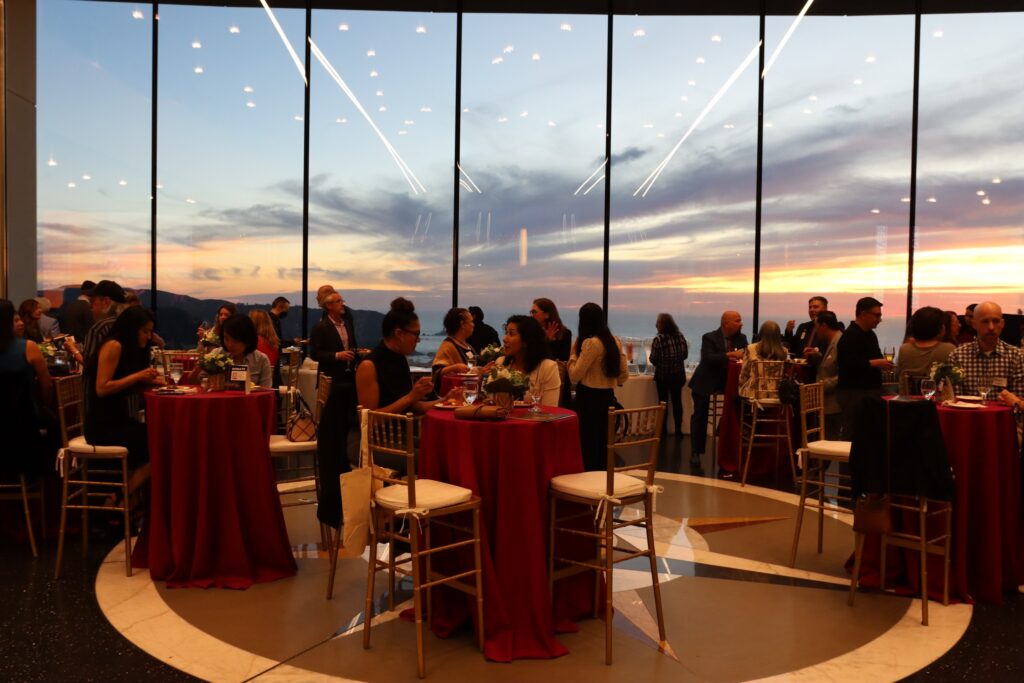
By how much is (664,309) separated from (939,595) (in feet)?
22.5

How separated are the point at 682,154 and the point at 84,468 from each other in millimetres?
8428

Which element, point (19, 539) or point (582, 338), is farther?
point (582, 338)

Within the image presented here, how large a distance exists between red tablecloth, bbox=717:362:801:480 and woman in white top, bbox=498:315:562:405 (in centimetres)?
337

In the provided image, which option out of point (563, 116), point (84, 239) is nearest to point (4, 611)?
point (84, 239)

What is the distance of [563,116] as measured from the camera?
11.0 metres

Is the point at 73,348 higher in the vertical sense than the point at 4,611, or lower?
higher

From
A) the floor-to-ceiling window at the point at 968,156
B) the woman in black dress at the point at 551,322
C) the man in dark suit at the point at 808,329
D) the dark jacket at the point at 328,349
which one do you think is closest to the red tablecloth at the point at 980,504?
the woman in black dress at the point at 551,322

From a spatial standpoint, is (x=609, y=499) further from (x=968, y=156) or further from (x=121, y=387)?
(x=968, y=156)

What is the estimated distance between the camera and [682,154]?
1102 centimetres

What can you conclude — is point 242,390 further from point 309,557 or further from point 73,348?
A: point 73,348

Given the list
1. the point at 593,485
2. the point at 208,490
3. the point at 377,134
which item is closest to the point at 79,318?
the point at 377,134

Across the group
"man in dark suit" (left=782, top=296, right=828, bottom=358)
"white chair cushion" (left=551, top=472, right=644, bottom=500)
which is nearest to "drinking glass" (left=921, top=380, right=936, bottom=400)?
"white chair cushion" (left=551, top=472, right=644, bottom=500)

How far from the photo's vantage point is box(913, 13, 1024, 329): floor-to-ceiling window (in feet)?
34.9

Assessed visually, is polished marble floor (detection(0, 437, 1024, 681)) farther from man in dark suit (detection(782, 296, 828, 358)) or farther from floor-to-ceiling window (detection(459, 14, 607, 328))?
floor-to-ceiling window (detection(459, 14, 607, 328))
